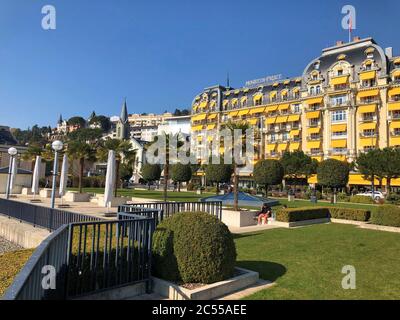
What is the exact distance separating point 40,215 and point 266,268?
10416 mm

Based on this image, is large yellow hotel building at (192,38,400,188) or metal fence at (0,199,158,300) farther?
large yellow hotel building at (192,38,400,188)

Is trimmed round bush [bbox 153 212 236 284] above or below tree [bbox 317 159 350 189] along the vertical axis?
below

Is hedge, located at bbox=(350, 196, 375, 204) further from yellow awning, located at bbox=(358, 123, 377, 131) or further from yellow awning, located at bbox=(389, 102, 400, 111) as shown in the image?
yellow awning, located at bbox=(389, 102, 400, 111)

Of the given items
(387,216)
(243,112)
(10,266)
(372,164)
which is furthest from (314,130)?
(10,266)

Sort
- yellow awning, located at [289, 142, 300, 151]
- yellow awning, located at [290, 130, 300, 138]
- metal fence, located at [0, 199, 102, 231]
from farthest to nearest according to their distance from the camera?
yellow awning, located at [290, 130, 300, 138], yellow awning, located at [289, 142, 300, 151], metal fence, located at [0, 199, 102, 231]

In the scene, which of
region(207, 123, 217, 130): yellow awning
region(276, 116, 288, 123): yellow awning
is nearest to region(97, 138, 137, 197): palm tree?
region(276, 116, 288, 123): yellow awning

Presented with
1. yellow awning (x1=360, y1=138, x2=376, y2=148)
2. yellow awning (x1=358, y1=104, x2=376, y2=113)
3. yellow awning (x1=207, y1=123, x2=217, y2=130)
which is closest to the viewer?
yellow awning (x1=360, y1=138, x2=376, y2=148)

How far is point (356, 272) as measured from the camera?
8.51 meters

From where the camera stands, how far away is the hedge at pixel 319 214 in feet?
60.4

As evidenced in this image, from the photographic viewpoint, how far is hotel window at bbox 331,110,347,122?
209 feet

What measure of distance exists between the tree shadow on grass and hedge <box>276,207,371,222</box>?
30.7ft

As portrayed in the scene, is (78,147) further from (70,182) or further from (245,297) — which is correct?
(245,297)

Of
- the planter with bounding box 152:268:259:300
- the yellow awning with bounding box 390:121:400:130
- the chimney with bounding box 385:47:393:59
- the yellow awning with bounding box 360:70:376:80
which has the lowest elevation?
the planter with bounding box 152:268:259:300
